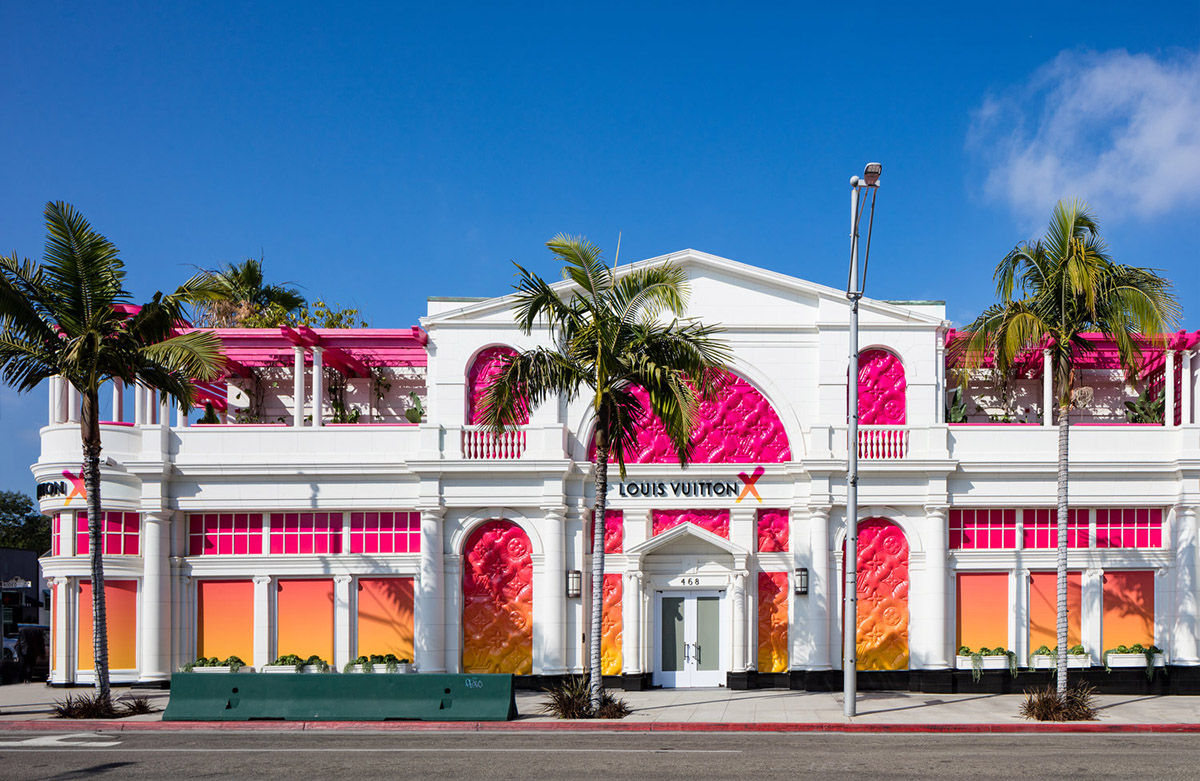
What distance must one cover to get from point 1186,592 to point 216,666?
75.4 feet

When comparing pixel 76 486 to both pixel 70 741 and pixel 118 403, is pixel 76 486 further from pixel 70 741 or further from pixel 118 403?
pixel 70 741

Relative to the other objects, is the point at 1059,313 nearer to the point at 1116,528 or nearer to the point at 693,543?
the point at 1116,528

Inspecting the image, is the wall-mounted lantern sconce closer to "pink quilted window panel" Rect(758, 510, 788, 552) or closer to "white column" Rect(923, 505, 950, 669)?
"pink quilted window panel" Rect(758, 510, 788, 552)

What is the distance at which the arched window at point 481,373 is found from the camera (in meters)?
25.8

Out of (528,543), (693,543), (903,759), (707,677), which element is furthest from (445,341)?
(903,759)

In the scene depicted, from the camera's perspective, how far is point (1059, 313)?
842 inches

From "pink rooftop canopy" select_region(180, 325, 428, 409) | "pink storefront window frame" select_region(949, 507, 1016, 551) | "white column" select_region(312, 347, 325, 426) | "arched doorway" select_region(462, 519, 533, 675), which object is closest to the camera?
"arched doorway" select_region(462, 519, 533, 675)

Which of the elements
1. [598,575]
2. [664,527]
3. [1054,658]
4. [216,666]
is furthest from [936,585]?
[216,666]

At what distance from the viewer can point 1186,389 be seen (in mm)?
26453

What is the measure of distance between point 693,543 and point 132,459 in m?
13.7

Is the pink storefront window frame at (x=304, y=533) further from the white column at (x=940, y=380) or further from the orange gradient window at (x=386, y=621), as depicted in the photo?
the white column at (x=940, y=380)

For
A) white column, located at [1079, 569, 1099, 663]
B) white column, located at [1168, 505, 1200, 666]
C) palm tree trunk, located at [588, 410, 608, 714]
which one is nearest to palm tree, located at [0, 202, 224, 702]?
palm tree trunk, located at [588, 410, 608, 714]

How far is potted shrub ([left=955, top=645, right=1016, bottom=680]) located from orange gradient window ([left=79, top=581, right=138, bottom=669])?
64.6ft

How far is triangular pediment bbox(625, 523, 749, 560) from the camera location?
82.0 feet
